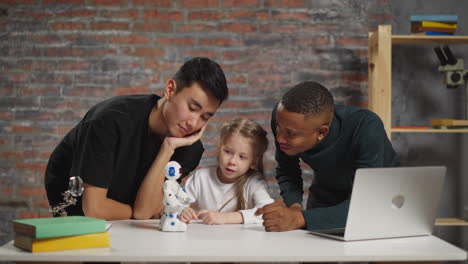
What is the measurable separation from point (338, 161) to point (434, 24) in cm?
186

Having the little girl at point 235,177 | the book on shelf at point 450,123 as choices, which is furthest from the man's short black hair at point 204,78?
the book on shelf at point 450,123

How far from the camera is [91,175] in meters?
2.04

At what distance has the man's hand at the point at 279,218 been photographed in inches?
72.5

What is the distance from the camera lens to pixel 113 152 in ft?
6.91

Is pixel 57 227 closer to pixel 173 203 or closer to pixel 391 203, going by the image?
pixel 173 203

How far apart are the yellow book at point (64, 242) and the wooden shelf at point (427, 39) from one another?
103 inches

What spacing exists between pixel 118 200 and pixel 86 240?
2.38ft

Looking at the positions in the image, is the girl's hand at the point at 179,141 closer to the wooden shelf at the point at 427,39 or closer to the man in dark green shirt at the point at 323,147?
the man in dark green shirt at the point at 323,147

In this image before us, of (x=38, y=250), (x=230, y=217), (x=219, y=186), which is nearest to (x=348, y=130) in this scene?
(x=230, y=217)

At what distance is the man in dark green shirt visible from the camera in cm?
A: 186

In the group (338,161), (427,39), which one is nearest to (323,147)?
(338,161)

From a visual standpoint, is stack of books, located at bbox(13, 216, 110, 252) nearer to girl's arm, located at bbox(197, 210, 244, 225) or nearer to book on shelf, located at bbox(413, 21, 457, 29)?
girl's arm, located at bbox(197, 210, 244, 225)

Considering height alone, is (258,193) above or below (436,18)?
below

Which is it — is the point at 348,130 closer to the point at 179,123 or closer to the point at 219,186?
the point at 179,123
